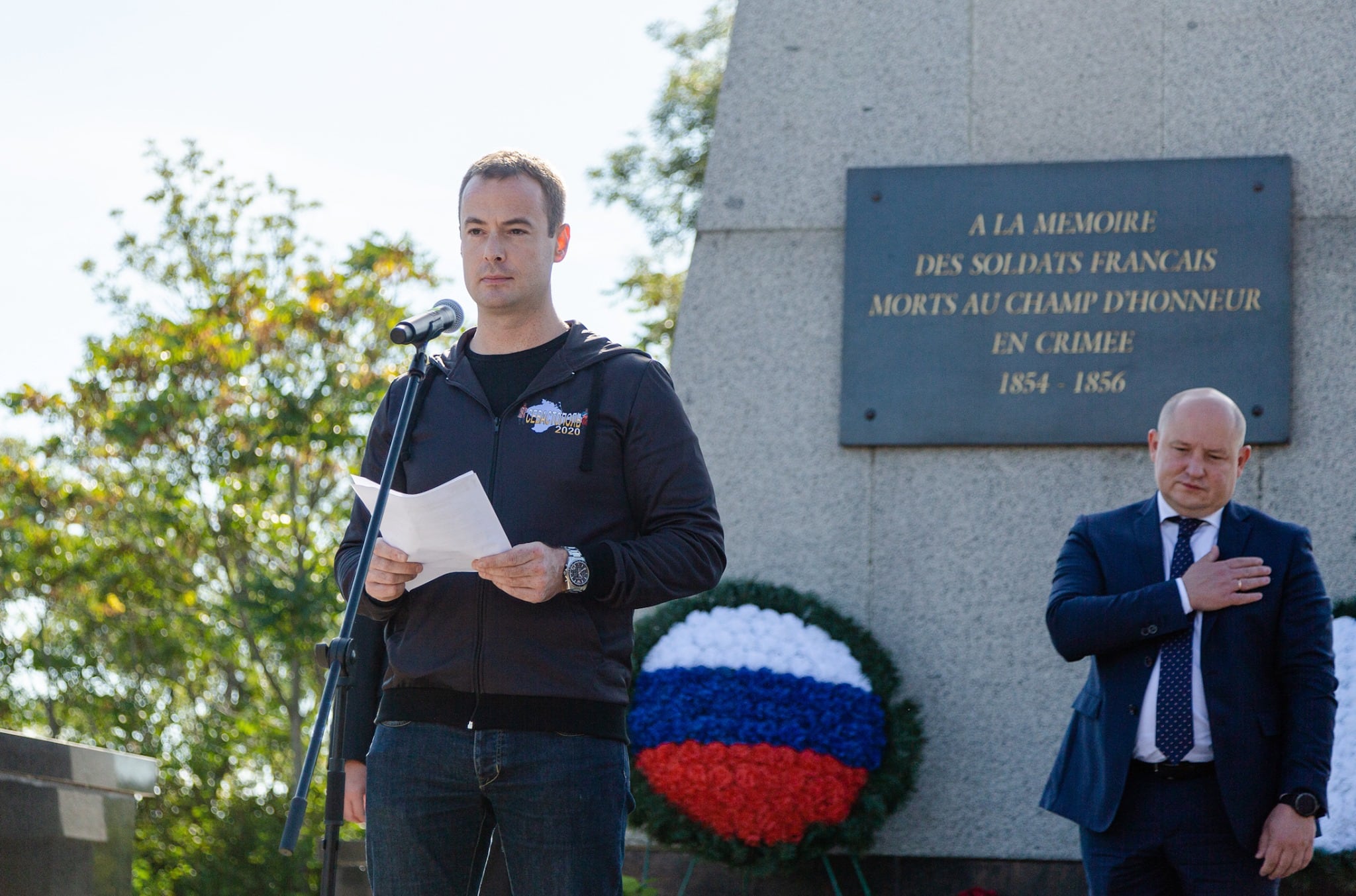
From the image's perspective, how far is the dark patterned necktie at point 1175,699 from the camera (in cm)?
329

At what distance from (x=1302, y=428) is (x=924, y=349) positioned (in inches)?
52.3

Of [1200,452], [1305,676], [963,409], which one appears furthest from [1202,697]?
[963,409]

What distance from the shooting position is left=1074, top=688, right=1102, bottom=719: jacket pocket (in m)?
3.45

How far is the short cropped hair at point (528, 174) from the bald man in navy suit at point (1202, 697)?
153 centimetres

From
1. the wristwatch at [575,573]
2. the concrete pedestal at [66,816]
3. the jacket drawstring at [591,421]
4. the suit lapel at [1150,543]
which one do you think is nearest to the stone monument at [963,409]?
the suit lapel at [1150,543]

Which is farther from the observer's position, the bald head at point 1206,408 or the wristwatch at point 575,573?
the bald head at point 1206,408

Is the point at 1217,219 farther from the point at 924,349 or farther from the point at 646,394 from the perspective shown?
the point at 646,394

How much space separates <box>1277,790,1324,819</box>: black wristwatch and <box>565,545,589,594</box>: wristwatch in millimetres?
1675

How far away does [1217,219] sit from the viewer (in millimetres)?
5449

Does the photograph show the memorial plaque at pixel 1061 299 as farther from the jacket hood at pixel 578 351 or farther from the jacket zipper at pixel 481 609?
the jacket zipper at pixel 481 609

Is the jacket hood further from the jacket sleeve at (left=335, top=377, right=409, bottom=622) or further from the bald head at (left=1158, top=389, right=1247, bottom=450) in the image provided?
the bald head at (left=1158, top=389, right=1247, bottom=450)

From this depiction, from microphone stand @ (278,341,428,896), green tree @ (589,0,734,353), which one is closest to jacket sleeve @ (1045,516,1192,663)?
microphone stand @ (278,341,428,896)

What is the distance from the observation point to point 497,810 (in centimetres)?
252

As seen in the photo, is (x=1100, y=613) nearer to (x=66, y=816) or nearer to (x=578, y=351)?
(x=578, y=351)
